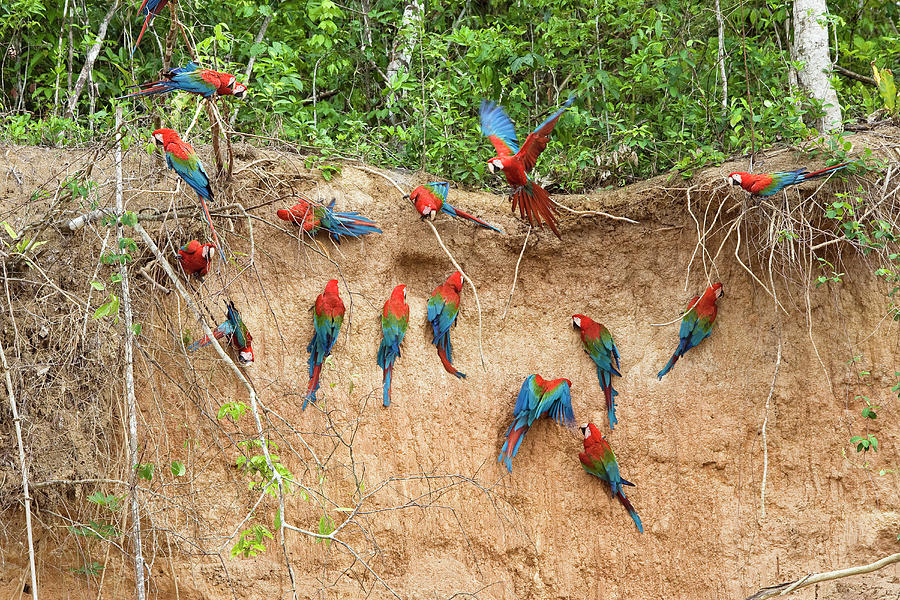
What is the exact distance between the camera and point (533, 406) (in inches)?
162

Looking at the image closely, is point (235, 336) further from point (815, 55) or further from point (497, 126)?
point (815, 55)

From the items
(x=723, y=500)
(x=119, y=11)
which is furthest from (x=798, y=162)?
(x=119, y=11)

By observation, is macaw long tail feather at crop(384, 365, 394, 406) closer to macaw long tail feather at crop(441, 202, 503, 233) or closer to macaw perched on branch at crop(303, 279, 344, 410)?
macaw perched on branch at crop(303, 279, 344, 410)

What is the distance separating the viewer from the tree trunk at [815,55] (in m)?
4.37

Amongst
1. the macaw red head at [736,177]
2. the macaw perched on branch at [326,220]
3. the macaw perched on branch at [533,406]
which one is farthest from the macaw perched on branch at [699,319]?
the macaw perched on branch at [326,220]

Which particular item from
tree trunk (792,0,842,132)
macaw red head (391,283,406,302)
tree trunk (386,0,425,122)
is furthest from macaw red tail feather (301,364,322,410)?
tree trunk (792,0,842,132)

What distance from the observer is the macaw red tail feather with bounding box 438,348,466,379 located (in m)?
4.28

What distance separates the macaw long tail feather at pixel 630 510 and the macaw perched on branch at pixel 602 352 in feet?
1.40

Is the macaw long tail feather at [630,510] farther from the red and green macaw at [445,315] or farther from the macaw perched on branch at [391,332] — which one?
the macaw perched on branch at [391,332]

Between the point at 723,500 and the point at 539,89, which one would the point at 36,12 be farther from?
the point at 723,500

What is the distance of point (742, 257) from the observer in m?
4.23

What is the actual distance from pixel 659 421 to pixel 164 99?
10.7ft

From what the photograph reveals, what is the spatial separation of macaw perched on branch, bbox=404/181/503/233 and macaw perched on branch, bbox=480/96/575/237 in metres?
0.33

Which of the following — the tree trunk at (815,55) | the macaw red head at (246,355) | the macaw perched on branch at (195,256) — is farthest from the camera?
the tree trunk at (815,55)
